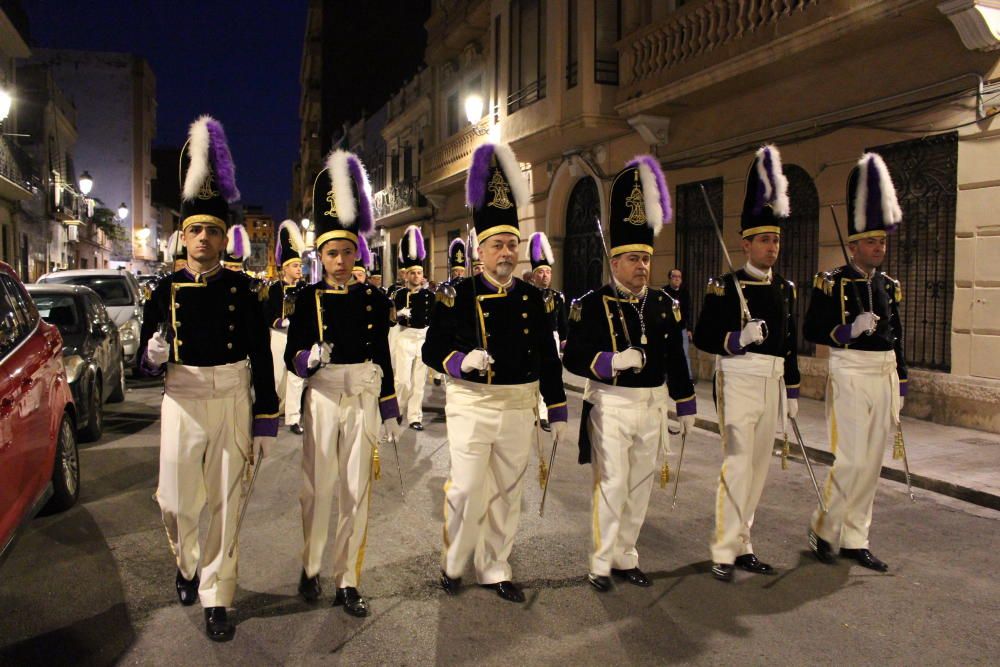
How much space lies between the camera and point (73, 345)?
863 cm

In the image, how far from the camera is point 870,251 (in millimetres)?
5395

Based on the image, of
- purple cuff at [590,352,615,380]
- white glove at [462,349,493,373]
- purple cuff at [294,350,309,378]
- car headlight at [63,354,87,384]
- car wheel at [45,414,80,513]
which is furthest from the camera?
car headlight at [63,354,87,384]

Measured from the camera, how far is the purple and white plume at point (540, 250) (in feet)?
37.8

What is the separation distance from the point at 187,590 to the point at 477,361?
2.06m

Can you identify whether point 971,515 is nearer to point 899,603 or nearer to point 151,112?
point 899,603

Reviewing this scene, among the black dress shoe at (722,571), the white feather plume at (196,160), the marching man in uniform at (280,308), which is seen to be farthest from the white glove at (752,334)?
the marching man in uniform at (280,308)

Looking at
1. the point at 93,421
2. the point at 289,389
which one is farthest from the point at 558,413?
the point at 93,421

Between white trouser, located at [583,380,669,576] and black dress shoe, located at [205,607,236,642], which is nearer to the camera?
black dress shoe, located at [205,607,236,642]

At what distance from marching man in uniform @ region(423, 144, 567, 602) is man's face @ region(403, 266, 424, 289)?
5824mm

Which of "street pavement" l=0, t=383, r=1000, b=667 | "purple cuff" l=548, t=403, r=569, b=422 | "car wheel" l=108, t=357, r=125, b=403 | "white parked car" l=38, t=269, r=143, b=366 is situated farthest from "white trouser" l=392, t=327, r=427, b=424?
"white parked car" l=38, t=269, r=143, b=366

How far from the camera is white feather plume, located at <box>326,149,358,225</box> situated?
4438 millimetres

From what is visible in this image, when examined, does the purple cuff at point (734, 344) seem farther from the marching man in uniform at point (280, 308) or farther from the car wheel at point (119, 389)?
the car wheel at point (119, 389)

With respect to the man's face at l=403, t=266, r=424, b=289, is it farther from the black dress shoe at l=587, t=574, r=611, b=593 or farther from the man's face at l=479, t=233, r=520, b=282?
the black dress shoe at l=587, t=574, r=611, b=593

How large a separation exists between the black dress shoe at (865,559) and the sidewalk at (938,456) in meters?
2.39
